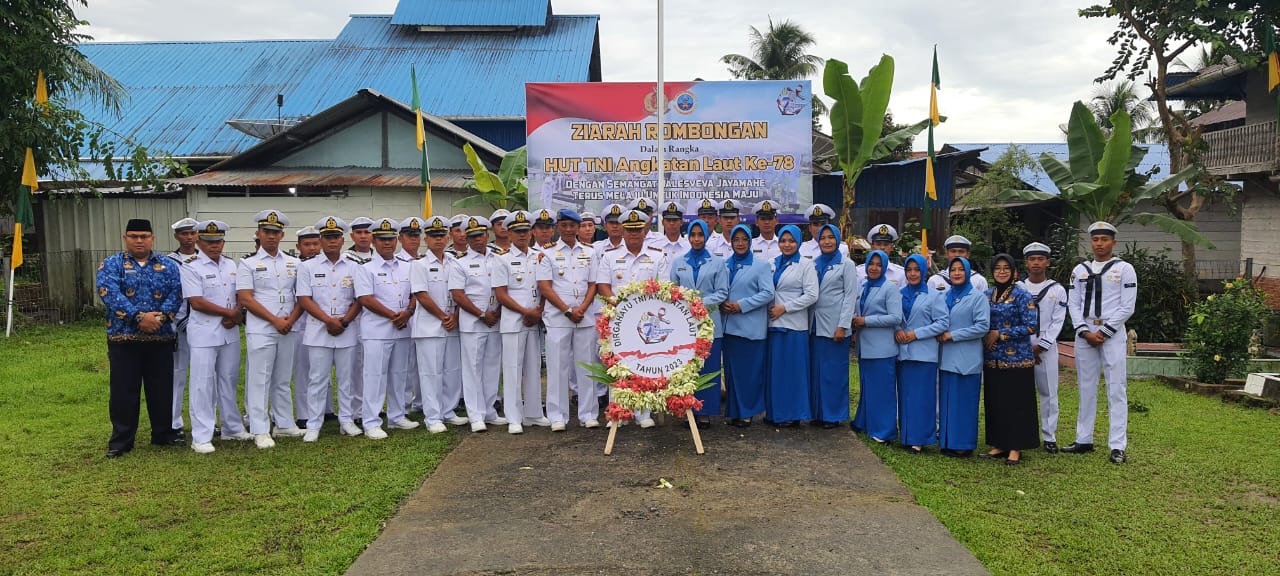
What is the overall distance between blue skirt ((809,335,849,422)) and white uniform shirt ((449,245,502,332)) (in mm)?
2679

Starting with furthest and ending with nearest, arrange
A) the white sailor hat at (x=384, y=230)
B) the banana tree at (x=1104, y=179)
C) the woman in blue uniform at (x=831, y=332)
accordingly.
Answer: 1. the banana tree at (x=1104, y=179)
2. the white sailor hat at (x=384, y=230)
3. the woman in blue uniform at (x=831, y=332)

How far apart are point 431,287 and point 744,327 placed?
2.59m

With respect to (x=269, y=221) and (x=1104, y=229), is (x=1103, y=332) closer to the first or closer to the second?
(x=1104, y=229)

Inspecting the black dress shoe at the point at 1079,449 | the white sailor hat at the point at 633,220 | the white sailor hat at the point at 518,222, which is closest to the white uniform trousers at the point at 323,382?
the white sailor hat at the point at 518,222

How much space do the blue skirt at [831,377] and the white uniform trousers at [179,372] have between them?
5021 mm

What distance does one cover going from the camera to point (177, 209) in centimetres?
1502

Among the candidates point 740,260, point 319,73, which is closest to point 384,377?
point 740,260

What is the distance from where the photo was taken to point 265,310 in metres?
6.59

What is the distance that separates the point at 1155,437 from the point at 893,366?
2325 millimetres

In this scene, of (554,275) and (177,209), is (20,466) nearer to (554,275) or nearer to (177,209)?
(554,275)

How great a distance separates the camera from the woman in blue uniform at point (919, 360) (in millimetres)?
6363

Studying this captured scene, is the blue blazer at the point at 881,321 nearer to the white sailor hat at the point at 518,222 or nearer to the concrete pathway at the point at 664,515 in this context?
the concrete pathway at the point at 664,515

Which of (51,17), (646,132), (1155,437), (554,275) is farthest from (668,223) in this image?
(51,17)

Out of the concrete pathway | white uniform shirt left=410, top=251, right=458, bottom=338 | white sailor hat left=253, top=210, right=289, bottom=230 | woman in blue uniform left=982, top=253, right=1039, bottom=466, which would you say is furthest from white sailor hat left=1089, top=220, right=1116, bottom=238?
white sailor hat left=253, top=210, right=289, bottom=230
